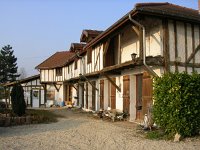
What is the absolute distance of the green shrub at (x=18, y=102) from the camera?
53.8 feet

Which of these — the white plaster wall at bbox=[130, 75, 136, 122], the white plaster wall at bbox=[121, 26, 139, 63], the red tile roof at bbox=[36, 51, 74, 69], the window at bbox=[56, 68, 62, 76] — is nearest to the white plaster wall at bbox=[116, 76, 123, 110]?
the white plaster wall at bbox=[121, 26, 139, 63]

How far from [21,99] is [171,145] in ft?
32.7

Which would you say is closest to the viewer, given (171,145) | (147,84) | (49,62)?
(171,145)

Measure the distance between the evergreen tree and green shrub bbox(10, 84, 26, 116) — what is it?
42.8 meters

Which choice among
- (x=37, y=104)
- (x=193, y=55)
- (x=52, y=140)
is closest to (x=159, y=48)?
(x=193, y=55)

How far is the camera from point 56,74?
36.4m

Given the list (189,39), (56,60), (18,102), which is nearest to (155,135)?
(189,39)

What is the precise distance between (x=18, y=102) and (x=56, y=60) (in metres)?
22.8

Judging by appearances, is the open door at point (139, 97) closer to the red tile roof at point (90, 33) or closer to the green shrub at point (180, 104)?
the green shrub at point (180, 104)

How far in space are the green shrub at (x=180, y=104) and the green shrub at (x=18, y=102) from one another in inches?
335

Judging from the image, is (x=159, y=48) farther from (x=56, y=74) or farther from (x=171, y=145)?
(x=56, y=74)

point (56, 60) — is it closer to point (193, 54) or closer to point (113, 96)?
point (113, 96)

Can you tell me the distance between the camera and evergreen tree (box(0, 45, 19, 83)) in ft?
193

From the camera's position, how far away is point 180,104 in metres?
9.91
